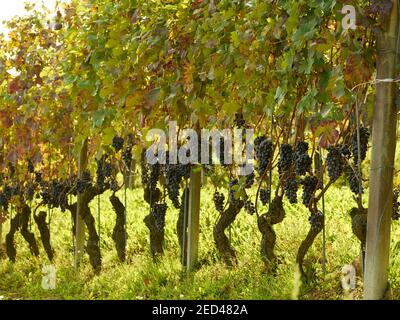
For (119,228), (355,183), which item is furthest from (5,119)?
(355,183)

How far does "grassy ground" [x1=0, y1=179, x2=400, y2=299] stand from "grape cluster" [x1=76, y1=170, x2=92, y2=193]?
79 centimetres

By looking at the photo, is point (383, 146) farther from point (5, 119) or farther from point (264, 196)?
point (5, 119)

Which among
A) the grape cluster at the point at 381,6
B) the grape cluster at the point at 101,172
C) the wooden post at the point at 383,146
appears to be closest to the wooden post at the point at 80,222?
the grape cluster at the point at 101,172

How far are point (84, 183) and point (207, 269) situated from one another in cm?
191

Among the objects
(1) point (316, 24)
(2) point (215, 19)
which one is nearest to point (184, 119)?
(2) point (215, 19)

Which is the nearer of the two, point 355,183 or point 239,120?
point 355,183

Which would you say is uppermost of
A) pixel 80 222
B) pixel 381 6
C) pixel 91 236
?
Result: pixel 381 6

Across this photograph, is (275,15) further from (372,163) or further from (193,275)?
(193,275)

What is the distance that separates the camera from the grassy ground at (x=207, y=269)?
544cm

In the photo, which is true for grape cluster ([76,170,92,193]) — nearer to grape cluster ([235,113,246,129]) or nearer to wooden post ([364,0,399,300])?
grape cluster ([235,113,246,129])

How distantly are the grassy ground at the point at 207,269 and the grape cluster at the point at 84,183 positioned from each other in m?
0.79

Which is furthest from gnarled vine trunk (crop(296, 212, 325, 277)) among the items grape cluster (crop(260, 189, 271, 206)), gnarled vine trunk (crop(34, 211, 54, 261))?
gnarled vine trunk (crop(34, 211, 54, 261))

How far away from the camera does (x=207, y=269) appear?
628cm

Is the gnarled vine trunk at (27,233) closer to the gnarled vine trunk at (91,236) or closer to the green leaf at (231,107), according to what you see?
the gnarled vine trunk at (91,236)
